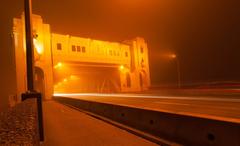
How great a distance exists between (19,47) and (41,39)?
13.6 feet

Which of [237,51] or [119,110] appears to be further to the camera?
[237,51]

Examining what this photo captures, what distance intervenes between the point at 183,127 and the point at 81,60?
150ft

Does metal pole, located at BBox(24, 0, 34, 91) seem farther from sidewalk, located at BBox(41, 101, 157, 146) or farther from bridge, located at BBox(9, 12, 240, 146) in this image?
bridge, located at BBox(9, 12, 240, 146)

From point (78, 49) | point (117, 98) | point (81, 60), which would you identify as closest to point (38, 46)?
point (78, 49)

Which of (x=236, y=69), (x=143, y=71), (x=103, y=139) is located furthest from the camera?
(x=236, y=69)

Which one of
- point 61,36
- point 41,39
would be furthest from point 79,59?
point 41,39

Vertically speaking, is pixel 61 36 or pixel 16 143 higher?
pixel 61 36

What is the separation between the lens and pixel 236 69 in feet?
319

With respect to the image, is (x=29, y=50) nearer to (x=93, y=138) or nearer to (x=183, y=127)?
(x=93, y=138)

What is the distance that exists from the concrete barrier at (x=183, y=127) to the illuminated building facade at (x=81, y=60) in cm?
3393

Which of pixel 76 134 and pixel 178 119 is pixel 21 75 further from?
pixel 178 119

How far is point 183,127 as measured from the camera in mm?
6848

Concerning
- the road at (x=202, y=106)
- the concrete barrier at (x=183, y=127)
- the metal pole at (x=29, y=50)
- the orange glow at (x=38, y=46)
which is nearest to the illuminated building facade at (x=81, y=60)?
the orange glow at (x=38, y=46)

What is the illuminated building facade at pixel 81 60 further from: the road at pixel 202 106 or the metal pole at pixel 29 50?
the metal pole at pixel 29 50
